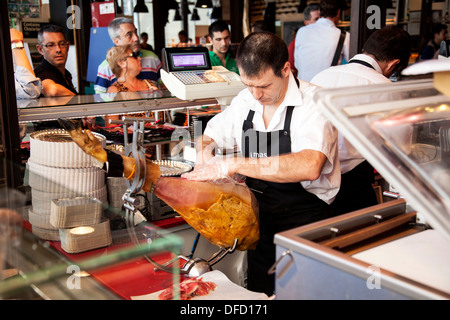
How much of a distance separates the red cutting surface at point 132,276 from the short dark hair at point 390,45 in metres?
1.82

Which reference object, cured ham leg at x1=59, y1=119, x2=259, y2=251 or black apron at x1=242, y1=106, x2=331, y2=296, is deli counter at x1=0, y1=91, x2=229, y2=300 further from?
black apron at x1=242, y1=106, x2=331, y2=296

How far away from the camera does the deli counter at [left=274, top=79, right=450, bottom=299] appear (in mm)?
1004

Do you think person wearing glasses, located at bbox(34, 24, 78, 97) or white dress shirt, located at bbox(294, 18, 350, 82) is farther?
white dress shirt, located at bbox(294, 18, 350, 82)

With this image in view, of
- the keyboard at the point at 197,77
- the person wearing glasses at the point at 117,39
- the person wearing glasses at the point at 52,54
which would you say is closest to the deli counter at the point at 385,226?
the keyboard at the point at 197,77

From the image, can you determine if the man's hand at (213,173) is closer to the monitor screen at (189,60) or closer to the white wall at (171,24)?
the monitor screen at (189,60)

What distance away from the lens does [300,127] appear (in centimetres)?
200

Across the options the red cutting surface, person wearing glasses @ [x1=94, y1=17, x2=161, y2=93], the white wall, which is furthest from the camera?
the white wall

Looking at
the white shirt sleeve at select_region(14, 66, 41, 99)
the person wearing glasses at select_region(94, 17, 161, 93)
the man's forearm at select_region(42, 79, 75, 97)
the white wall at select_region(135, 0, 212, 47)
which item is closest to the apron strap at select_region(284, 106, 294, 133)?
the white shirt sleeve at select_region(14, 66, 41, 99)

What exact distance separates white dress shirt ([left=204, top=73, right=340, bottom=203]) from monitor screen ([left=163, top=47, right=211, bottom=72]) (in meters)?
0.54

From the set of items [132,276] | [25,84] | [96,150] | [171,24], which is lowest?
[132,276]

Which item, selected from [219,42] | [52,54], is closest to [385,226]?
[52,54]

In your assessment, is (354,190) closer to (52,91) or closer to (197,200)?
(197,200)

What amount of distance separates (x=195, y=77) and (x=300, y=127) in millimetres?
876
